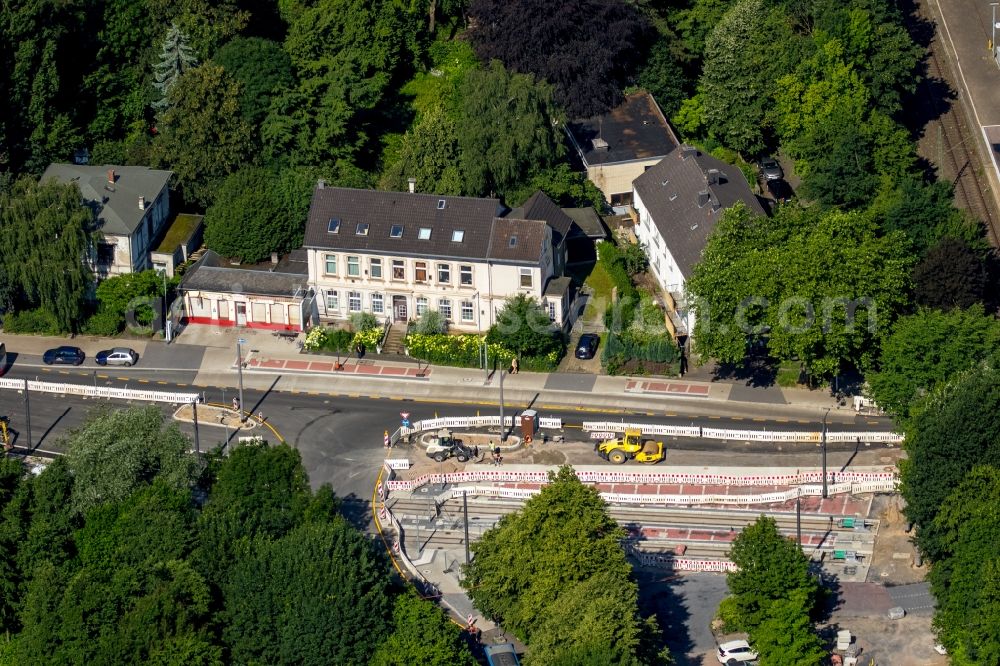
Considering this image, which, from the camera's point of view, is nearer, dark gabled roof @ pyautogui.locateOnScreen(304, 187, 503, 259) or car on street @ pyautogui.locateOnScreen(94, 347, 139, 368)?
dark gabled roof @ pyautogui.locateOnScreen(304, 187, 503, 259)

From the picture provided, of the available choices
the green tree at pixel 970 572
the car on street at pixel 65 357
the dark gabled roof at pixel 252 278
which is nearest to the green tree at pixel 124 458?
the car on street at pixel 65 357

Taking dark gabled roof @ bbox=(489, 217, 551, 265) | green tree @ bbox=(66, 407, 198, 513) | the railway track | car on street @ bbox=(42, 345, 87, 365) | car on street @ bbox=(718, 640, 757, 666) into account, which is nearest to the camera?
car on street @ bbox=(718, 640, 757, 666)

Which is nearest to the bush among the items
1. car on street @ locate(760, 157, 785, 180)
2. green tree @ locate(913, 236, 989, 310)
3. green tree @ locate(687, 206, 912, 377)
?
green tree @ locate(687, 206, 912, 377)

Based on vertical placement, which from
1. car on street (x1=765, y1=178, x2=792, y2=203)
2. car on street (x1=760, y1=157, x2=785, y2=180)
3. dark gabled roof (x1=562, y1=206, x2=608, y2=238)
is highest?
car on street (x1=760, y1=157, x2=785, y2=180)

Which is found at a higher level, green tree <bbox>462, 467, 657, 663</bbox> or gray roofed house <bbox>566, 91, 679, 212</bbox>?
gray roofed house <bbox>566, 91, 679, 212</bbox>

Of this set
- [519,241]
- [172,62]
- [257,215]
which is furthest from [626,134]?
[172,62]

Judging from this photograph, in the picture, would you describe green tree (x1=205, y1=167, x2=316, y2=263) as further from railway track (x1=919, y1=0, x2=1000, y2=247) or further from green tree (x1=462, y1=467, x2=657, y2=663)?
railway track (x1=919, y1=0, x2=1000, y2=247)
